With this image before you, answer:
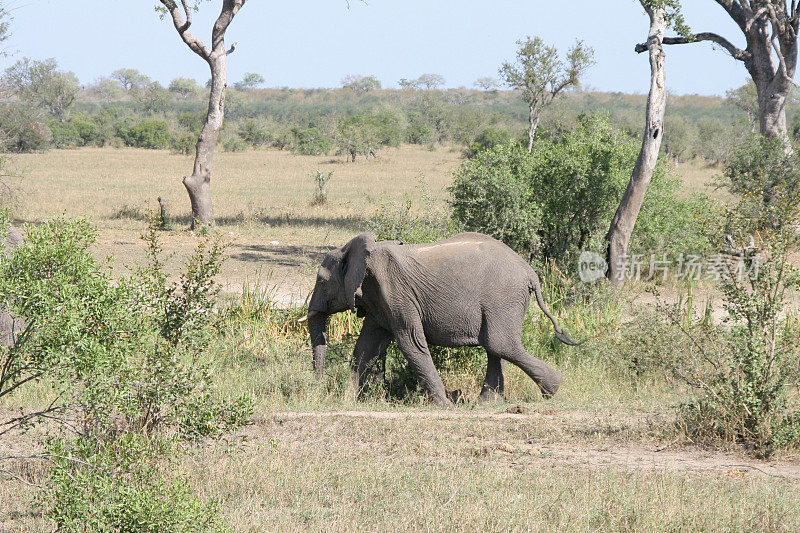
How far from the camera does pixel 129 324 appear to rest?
4.54 metres

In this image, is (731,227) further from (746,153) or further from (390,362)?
(746,153)

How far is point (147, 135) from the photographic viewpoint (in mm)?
56156

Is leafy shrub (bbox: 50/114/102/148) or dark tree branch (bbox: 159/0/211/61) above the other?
dark tree branch (bbox: 159/0/211/61)

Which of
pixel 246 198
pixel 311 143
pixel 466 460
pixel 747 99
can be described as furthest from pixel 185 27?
pixel 747 99

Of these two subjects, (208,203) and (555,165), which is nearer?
(555,165)

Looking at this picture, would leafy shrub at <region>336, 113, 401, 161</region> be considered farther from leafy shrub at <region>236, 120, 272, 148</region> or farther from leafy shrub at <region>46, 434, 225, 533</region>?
leafy shrub at <region>46, 434, 225, 533</region>

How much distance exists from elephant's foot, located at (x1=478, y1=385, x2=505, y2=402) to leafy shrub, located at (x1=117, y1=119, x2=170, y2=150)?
49.5 metres

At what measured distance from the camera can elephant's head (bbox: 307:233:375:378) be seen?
8305mm

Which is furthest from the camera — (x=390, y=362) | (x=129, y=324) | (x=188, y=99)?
(x=188, y=99)

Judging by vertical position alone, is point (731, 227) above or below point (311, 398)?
above

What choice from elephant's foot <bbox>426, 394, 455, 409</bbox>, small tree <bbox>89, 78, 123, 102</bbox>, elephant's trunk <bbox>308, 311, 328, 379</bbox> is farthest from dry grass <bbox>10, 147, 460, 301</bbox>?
small tree <bbox>89, 78, 123, 102</bbox>

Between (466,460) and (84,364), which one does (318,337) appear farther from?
(84,364)

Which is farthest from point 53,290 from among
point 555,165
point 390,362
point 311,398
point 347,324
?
point 555,165

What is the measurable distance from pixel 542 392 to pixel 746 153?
35.1 ft
